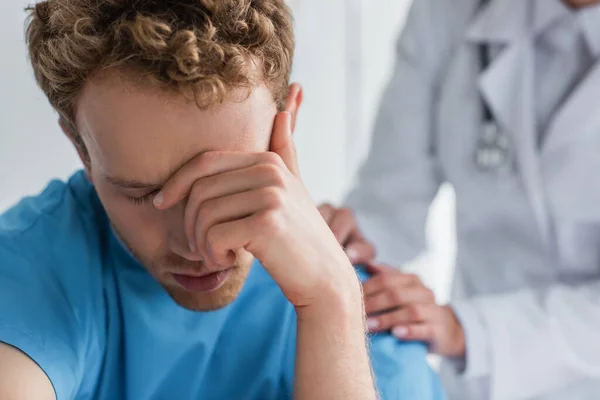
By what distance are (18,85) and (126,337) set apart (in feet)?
2.09

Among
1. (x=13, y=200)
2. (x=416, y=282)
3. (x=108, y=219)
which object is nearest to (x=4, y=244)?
(x=108, y=219)

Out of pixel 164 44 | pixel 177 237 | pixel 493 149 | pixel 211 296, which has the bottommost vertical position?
pixel 493 149

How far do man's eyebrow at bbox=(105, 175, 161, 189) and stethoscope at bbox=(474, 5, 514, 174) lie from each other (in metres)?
0.78

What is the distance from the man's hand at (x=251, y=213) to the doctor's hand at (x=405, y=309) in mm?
261

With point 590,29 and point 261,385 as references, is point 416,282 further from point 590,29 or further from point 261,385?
point 590,29

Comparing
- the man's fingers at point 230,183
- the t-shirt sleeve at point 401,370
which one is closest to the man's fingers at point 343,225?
the t-shirt sleeve at point 401,370

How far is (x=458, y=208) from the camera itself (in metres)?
1.53

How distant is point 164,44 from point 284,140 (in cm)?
20

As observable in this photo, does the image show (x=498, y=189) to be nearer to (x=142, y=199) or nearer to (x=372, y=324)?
(x=372, y=324)

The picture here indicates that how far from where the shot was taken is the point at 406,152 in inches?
62.2

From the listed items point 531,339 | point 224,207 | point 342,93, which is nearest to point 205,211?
point 224,207

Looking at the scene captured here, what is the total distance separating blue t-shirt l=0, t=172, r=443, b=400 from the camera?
915mm

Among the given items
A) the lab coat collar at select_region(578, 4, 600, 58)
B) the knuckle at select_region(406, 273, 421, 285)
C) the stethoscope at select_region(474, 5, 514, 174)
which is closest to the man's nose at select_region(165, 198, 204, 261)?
the knuckle at select_region(406, 273, 421, 285)

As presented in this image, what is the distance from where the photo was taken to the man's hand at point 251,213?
2.76ft
